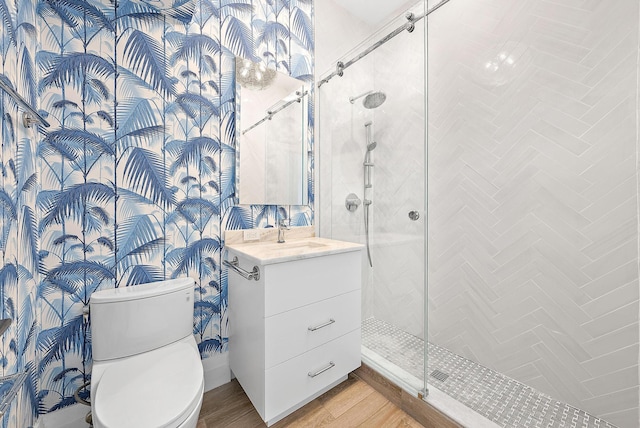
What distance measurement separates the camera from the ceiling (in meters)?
2.08

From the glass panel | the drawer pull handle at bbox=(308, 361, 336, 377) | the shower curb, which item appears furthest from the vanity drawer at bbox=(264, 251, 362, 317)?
the shower curb

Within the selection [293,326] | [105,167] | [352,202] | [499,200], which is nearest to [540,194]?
[499,200]

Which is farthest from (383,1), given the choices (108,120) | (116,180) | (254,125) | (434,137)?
(116,180)

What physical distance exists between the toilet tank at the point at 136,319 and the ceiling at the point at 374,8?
2.45 metres

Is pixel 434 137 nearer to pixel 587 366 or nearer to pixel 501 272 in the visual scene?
pixel 501 272

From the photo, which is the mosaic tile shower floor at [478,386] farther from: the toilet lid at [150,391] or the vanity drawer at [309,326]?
the toilet lid at [150,391]

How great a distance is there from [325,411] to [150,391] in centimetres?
89

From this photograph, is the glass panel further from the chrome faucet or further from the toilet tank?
the toilet tank

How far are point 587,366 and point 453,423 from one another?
822 mm

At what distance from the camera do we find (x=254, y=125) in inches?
67.7

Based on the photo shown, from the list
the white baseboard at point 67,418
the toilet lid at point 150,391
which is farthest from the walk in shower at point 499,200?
the white baseboard at point 67,418

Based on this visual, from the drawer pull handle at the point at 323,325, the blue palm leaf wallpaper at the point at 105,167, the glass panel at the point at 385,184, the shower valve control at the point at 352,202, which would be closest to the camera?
the blue palm leaf wallpaper at the point at 105,167

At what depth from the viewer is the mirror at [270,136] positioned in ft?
5.49

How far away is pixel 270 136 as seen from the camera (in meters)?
1.80
